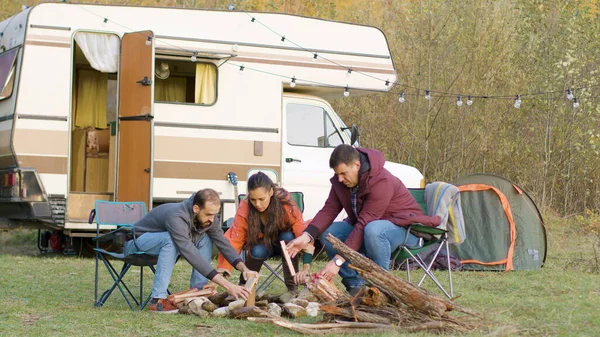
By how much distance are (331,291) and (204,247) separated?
3.88 ft

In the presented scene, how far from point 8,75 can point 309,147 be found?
127 inches

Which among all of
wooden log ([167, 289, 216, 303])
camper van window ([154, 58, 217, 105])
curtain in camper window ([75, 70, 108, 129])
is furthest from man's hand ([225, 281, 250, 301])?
curtain in camper window ([75, 70, 108, 129])

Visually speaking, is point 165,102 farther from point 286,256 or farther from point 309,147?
point 286,256

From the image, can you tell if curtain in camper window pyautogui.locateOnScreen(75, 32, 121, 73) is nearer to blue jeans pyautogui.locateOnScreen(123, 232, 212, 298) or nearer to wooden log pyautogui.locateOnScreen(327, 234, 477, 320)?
blue jeans pyautogui.locateOnScreen(123, 232, 212, 298)

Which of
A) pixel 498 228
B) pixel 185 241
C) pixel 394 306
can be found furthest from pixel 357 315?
pixel 498 228

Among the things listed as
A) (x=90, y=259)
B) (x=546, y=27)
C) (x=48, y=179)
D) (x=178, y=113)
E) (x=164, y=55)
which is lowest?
(x=90, y=259)

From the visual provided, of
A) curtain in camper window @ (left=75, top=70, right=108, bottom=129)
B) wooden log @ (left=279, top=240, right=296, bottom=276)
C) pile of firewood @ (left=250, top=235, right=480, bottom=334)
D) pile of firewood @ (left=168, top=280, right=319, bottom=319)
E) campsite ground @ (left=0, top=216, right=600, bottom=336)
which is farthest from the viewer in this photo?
curtain in camper window @ (left=75, top=70, right=108, bottom=129)

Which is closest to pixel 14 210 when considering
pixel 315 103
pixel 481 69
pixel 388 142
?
pixel 315 103

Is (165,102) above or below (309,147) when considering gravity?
above

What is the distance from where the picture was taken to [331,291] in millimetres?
5148

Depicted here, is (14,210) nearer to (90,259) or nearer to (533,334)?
(90,259)

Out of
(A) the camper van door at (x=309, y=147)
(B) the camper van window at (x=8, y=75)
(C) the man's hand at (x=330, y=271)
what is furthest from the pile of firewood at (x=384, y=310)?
(B) the camper van window at (x=8, y=75)

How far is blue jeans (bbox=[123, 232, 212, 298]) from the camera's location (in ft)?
18.5

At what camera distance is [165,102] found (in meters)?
9.27
